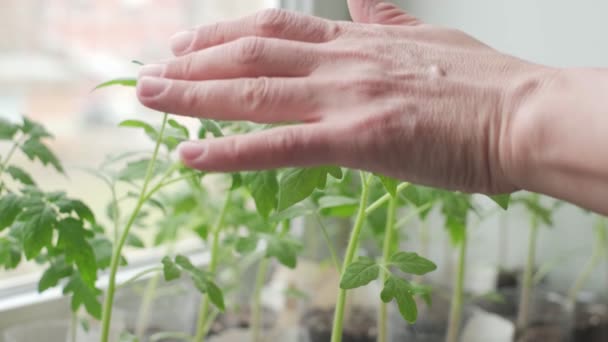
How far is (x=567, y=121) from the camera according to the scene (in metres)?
0.57

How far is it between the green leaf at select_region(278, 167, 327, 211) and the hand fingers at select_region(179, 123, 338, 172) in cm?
13

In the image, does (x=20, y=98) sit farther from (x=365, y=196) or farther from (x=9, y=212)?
(x=365, y=196)

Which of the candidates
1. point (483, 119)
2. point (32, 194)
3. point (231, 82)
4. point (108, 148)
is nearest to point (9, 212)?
point (32, 194)

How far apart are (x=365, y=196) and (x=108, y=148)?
100 centimetres

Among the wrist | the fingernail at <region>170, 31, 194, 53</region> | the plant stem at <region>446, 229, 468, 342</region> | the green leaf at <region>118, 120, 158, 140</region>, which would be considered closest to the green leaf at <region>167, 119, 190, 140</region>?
the green leaf at <region>118, 120, 158, 140</region>

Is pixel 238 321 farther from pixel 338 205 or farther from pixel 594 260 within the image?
pixel 594 260

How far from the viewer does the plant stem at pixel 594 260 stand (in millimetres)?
1546

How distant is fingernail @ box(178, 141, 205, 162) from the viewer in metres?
0.57

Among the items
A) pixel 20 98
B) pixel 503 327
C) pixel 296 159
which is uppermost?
pixel 296 159

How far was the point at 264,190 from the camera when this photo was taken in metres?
0.84

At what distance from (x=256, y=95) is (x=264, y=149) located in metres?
0.08

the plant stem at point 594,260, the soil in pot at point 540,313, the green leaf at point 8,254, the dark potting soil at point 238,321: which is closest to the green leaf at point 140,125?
the green leaf at point 8,254

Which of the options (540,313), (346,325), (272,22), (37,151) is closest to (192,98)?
(272,22)

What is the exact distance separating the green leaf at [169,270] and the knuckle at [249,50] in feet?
0.99
